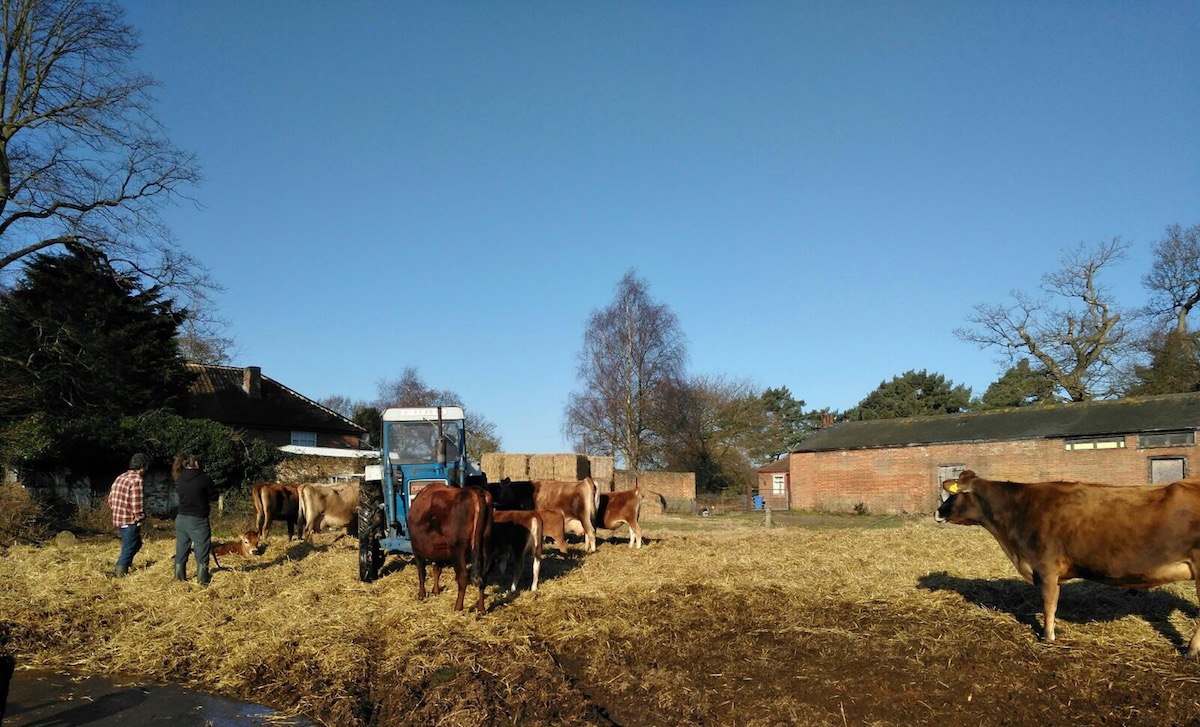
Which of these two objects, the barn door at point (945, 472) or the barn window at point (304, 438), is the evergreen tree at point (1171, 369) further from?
the barn window at point (304, 438)

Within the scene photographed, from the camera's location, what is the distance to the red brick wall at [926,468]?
2914cm

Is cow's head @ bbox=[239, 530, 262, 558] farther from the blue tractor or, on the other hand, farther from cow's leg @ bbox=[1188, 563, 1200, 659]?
cow's leg @ bbox=[1188, 563, 1200, 659]

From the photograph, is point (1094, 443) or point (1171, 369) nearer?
point (1094, 443)

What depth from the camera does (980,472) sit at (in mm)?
33219

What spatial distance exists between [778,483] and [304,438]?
27.3m

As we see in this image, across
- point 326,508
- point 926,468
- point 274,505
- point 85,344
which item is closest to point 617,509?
point 326,508

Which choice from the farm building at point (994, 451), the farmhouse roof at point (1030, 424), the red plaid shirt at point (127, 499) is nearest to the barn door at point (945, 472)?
the farm building at point (994, 451)

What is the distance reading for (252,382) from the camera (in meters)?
39.1

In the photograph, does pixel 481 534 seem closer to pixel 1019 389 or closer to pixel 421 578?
pixel 421 578

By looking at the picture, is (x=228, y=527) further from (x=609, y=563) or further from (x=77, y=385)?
(x=609, y=563)

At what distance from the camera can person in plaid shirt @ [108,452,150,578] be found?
1070 centimetres

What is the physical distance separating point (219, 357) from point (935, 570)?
46.8 m

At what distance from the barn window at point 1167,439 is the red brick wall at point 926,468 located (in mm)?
180

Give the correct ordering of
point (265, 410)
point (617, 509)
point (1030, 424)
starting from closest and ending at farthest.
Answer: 1. point (617, 509)
2. point (1030, 424)
3. point (265, 410)
